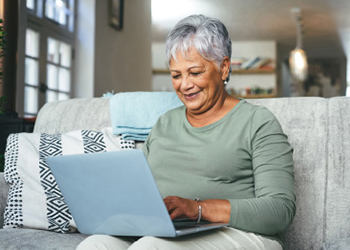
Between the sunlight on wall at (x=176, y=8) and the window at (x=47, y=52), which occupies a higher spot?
the sunlight on wall at (x=176, y=8)

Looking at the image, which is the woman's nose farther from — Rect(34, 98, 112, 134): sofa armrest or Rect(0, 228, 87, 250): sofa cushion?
Rect(34, 98, 112, 134): sofa armrest

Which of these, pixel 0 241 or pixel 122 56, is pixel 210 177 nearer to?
pixel 0 241

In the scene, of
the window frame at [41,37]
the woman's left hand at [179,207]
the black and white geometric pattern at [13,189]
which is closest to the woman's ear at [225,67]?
the woman's left hand at [179,207]

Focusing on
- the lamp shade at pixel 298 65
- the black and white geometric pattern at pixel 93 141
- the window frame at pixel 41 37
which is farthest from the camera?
the lamp shade at pixel 298 65

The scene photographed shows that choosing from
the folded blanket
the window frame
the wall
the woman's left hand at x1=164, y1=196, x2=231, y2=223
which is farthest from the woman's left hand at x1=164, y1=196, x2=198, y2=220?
the wall

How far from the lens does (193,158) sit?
4.96 feet

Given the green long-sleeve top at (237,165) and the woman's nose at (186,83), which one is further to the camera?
the woman's nose at (186,83)

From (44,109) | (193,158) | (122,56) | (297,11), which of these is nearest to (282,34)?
(297,11)

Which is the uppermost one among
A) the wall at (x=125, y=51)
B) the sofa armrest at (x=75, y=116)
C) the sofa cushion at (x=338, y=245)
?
the wall at (x=125, y=51)

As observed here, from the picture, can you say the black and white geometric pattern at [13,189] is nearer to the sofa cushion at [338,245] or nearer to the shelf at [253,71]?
the sofa cushion at [338,245]

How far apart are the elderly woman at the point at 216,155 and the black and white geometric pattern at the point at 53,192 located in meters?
→ 0.40

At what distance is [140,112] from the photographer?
2051 mm

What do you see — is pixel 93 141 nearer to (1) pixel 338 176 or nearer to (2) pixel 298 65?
(1) pixel 338 176

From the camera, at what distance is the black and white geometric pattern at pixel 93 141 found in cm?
Result: 200
